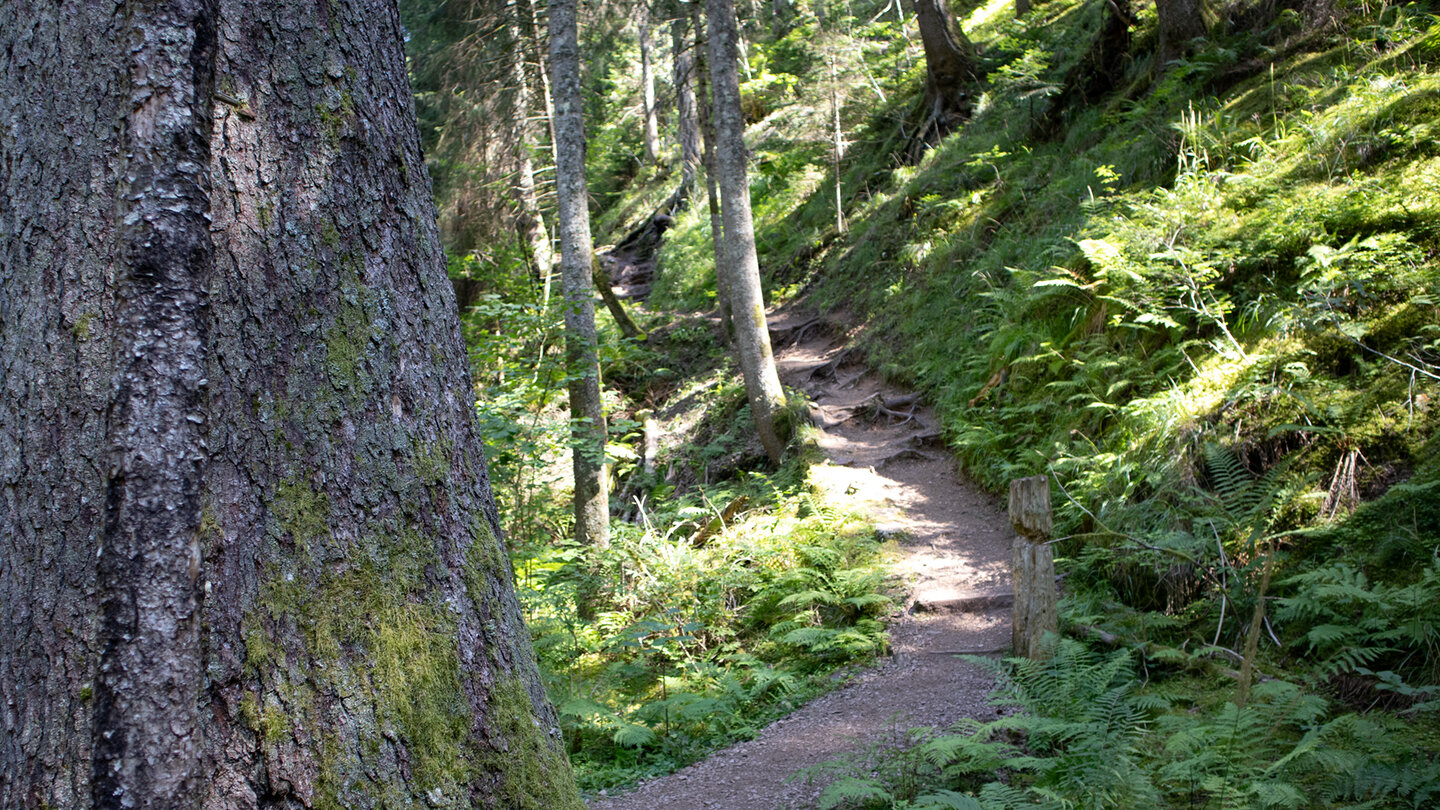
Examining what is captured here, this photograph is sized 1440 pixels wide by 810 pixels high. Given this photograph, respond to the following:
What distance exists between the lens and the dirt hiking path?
13.8 feet

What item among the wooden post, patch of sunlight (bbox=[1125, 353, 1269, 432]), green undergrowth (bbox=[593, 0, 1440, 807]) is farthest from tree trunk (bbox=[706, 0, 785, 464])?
the wooden post

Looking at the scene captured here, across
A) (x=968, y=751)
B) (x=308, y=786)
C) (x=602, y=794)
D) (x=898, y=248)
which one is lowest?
(x=602, y=794)

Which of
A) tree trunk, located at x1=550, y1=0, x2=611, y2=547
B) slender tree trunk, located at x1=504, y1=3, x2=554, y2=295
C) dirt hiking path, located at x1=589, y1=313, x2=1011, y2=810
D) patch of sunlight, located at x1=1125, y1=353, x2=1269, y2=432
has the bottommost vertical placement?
dirt hiking path, located at x1=589, y1=313, x2=1011, y2=810

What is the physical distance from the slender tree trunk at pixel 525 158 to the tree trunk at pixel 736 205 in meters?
5.24

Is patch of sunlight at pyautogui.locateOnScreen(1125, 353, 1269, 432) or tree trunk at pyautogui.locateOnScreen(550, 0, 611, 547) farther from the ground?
tree trunk at pyautogui.locateOnScreen(550, 0, 611, 547)

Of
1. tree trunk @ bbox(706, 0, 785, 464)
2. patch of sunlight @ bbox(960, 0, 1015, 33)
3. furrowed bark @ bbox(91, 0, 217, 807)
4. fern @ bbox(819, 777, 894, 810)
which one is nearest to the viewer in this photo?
furrowed bark @ bbox(91, 0, 217, 807)

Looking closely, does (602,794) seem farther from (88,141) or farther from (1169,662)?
(88,141)

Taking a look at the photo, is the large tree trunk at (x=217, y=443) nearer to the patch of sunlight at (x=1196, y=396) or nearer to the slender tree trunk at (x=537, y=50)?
the patch of sunlight at (x=1196, y=396)

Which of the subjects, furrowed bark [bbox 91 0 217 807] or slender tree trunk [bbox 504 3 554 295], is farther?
slender tree trunk [bbox 504 3 554 295]

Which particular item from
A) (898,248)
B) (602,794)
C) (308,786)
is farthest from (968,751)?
(898,248)

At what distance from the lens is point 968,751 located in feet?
10.9

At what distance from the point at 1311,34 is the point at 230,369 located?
1033cm

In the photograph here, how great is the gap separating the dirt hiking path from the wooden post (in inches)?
17.5

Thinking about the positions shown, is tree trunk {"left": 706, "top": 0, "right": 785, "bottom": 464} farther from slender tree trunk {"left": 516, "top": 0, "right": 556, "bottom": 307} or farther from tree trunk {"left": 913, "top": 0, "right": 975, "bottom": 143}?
tree trunk {"left": 913, "top": 0, "right": 975, "bottom": 143}
